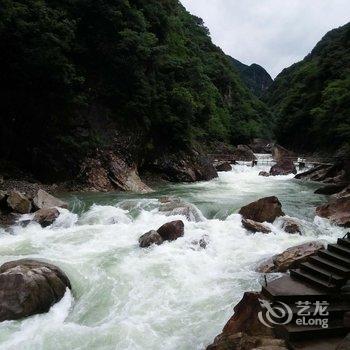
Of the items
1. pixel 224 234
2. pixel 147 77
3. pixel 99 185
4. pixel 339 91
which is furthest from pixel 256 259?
pixel 339 91

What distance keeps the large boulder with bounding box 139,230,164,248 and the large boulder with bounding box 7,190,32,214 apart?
205 inches

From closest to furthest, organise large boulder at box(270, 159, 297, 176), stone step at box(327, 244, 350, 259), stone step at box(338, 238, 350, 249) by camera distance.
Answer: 1. stone step at box(327, 244, 350, 259)
2. stone step at box(338, 238, 350, 249)
3. large boulder at box(270, 159, 297, 176)

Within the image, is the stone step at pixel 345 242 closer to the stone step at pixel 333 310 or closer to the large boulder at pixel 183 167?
the stone step at pixel 333 310

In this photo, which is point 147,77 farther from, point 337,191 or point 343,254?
point 343,254

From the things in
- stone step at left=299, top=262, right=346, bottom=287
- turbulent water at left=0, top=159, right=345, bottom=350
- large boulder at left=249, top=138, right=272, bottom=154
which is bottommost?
turbulent water at left=0, top=159, right=345, bottom=350

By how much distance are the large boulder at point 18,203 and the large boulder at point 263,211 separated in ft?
26.1

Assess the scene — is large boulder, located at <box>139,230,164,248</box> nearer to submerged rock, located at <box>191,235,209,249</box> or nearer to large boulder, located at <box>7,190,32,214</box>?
submerged rock, located at <box>191,235,209,249</box>

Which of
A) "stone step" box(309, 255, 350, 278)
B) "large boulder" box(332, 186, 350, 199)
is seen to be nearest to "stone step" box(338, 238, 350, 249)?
"stone step" box(309, 255, 350, 278)

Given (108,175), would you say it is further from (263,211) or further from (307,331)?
(307,331)

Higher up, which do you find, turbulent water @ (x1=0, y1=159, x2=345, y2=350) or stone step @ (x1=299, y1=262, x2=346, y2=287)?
stone step @ (x1=299, y1=262, x2=346, y2=287)

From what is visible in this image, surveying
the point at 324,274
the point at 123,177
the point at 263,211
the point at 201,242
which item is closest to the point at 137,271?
the point at 201,242

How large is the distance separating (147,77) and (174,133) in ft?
14.3

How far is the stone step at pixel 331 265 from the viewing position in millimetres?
7324

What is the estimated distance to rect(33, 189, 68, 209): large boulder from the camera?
15445 millimetres
